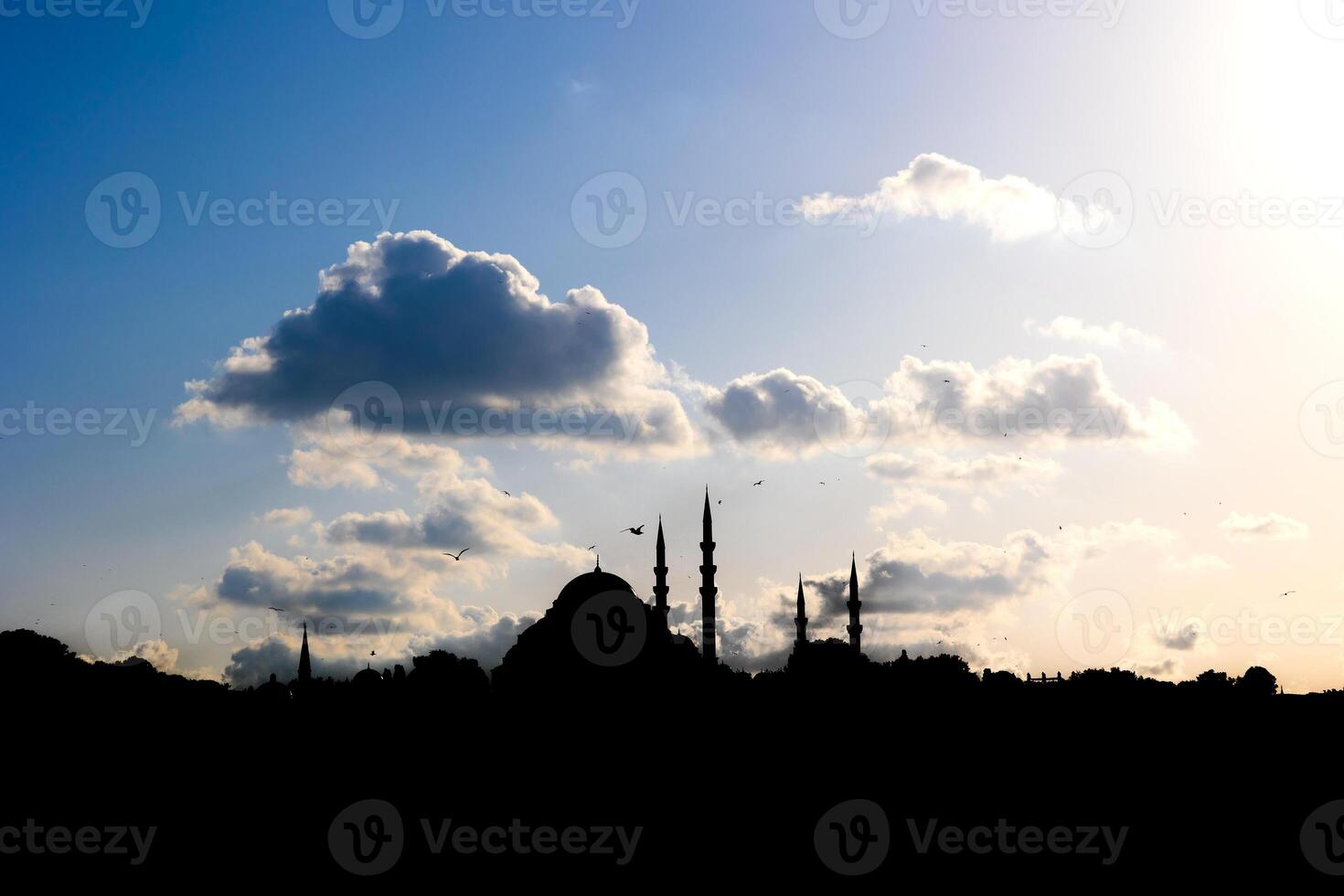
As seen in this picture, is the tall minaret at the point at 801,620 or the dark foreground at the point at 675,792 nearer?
the dark foreground at the point at 675,792

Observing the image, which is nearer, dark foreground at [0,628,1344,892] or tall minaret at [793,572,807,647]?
dark foreground at [0,628,1344,892]

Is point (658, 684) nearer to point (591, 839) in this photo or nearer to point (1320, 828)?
point (591, 839)

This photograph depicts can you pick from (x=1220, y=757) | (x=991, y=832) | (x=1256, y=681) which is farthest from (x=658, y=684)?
(x=1256, y=681)

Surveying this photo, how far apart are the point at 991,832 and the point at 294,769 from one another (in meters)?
32.2

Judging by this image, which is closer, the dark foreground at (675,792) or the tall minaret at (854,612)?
the dark foreground at (675,792)

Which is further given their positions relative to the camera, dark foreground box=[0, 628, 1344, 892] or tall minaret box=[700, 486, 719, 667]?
tall minaret box=[700, 486, 719, 667]

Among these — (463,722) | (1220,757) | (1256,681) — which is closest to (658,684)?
(463,722)

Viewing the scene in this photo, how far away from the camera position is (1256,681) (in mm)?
96625

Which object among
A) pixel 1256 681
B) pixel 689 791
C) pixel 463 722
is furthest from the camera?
pixel 1256 681

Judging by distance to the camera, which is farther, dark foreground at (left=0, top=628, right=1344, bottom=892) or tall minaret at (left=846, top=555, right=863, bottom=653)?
tall minaret at (left=846, top=555, right=863, bottom=653)

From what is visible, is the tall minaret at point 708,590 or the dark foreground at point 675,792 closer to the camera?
the dark foreground at point 675,792

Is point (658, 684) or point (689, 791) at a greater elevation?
point (658, 684)

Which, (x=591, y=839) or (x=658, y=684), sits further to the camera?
(x=658, y=684)

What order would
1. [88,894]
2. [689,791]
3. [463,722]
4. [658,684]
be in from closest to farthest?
[88,894] → [689,791] → [463,722] → [658,684]
